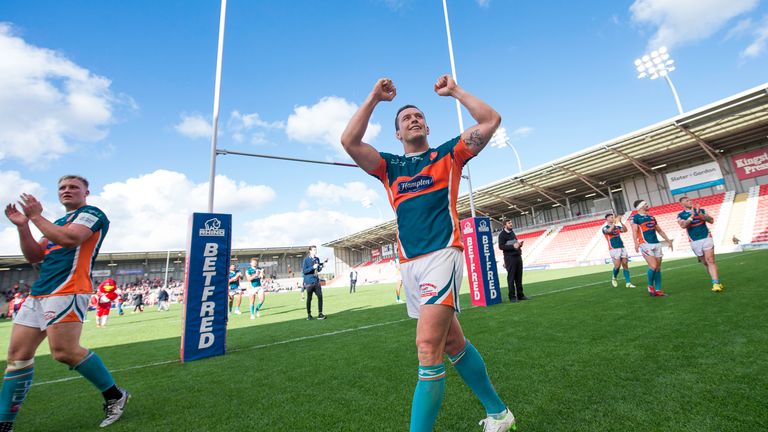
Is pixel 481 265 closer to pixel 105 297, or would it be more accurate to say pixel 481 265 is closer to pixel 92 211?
pixel 92 211

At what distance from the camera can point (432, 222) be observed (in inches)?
85.4

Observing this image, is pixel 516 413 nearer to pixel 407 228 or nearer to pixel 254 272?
pixel 407 228

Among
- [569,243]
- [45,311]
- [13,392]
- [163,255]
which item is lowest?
[13,392]

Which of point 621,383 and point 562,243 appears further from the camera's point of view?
point 562,243

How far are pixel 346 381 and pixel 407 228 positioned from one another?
2291 millimetres

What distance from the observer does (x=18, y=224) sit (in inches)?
113

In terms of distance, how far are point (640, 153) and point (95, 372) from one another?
34.9 meters

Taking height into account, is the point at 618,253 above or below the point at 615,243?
below

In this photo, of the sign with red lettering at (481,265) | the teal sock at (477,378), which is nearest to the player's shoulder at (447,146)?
the teal sock at (477,378)

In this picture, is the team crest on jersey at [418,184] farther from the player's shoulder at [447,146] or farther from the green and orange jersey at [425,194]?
the player's shoulder at [447,146]

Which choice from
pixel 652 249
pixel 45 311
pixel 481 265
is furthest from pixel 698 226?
pixel 45 311

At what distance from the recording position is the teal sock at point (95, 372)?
10.1 ft

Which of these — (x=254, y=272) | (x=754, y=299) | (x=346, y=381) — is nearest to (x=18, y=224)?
(x=346, y=381)

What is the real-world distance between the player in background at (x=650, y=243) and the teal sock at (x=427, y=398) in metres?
7.19
